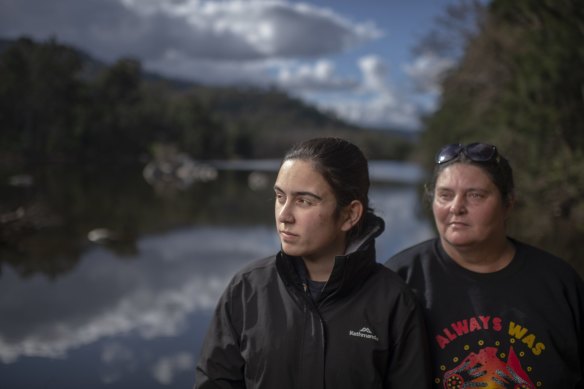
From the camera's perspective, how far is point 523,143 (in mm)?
16000

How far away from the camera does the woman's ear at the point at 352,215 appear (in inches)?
83.8

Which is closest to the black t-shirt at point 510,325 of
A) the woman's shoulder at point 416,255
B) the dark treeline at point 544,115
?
the woman's shoulder at point 416,255

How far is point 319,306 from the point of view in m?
2.03

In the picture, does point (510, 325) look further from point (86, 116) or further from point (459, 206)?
point (86, 116)

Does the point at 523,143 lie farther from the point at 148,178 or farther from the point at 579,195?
the point at 148,178

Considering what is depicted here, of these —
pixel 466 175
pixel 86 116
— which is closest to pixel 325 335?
pixel 466 175

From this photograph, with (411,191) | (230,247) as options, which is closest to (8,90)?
(411,191)

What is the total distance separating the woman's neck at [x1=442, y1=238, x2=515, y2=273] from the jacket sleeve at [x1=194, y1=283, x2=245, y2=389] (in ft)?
3.02

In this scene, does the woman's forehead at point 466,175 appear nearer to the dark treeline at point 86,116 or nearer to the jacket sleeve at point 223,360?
the jacket sleeve at point 223,360

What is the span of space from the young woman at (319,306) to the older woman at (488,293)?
240mm

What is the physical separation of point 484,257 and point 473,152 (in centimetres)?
41

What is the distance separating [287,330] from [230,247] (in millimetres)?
10998

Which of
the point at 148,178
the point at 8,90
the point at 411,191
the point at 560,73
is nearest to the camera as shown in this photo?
the point at 560,73

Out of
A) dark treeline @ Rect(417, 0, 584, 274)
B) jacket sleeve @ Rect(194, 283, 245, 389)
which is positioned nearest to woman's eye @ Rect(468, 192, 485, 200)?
jacket sleeve @ Rect(194, 283, 245, 389)
